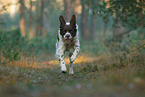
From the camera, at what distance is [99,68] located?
8.65 metres

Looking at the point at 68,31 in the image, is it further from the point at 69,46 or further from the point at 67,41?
the point at 69,46

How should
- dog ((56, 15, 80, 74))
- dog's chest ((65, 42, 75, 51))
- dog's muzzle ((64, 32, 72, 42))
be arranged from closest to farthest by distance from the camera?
dog's muzzle ((64, 32, 72, 42))
dog ((56, 15, 80, 74))
dog's chest ((65, 42, 75, 51))

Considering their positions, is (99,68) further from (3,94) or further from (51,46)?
(51,46)

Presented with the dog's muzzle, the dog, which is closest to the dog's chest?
the dog

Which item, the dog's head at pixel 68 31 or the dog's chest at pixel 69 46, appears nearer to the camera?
the dog's head at pixel 68 31

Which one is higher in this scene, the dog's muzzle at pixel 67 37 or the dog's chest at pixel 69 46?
the dog's muzzle at pixel 67 37

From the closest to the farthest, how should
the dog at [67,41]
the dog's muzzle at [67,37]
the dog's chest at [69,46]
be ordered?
the dog's muzzle at [67,37], the dog at [67,41], the dog's chest at [69,46]

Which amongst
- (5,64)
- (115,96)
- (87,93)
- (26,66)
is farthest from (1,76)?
(115,96)

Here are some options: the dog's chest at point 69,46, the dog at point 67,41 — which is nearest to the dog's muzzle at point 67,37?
the dog at point 67,41

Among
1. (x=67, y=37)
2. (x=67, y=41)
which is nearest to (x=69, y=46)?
(x=67, y=41)

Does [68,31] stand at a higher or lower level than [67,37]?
higher

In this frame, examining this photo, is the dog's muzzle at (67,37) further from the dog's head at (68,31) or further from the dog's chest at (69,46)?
the dog's chest at (69,46)

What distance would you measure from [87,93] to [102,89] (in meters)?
0.37

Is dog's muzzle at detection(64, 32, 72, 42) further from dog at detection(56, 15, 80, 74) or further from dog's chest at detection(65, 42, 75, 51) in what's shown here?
dog's chest at detection(65, 42, 75, 51)
